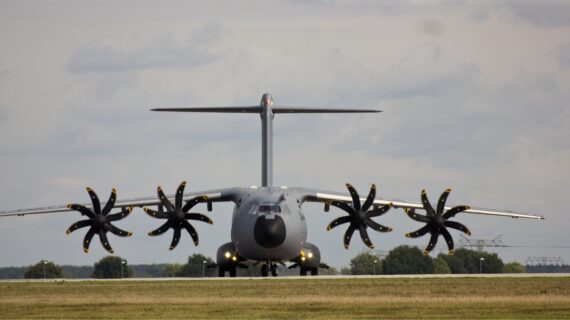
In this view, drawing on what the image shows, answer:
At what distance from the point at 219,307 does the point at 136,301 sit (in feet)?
10.6

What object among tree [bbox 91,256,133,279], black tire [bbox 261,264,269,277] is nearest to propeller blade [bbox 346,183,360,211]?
black tire [bbox 261,264,269,277]

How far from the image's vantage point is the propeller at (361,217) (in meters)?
48.0

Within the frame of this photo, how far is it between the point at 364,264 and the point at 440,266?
5.39 m

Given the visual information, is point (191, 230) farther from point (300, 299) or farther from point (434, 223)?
point (300, 299)

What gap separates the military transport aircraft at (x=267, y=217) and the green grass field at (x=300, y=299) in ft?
17.7

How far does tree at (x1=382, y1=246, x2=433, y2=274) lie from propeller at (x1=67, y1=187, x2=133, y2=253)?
21.1 metres

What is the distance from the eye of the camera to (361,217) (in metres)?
48.0

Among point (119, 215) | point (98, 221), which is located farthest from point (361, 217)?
point (98, 221)

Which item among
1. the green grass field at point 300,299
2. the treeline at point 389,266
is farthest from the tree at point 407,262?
the green grass field at point 300,299

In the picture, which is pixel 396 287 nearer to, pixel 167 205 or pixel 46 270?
pixel 167 205

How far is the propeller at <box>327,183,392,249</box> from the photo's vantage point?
48.0m

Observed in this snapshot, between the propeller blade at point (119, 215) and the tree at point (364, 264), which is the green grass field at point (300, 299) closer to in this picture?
the propeller blade at point (119, 215)

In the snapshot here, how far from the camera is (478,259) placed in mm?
64375

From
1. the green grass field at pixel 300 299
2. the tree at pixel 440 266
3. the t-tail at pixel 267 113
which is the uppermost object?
the t-tail at pixel 267 113
